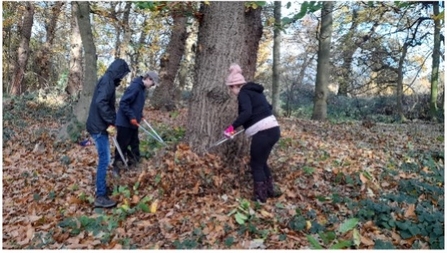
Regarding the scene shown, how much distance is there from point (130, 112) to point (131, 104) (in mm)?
236

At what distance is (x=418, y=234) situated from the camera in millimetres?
4113

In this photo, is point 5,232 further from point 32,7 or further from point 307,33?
point 307,33

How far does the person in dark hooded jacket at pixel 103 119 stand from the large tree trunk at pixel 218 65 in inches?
44.5

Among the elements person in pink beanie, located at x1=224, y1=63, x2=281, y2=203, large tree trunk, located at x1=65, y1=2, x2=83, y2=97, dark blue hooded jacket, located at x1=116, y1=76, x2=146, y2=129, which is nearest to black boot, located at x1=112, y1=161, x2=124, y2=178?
dark blue hooded jacket, located at x1=116, y1=76, x2=146, y2=129

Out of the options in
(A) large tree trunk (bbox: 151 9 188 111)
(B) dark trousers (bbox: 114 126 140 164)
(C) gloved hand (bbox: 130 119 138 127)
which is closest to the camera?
(C) gloved hand (bbox: 130 119 138 127)

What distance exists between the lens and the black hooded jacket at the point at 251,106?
4.70 metres

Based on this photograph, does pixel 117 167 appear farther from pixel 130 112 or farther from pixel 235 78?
pixel 235 78

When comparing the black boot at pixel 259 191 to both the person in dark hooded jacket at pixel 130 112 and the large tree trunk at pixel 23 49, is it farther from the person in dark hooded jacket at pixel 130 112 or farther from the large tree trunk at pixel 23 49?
the large tree trunk at pixel 23 49

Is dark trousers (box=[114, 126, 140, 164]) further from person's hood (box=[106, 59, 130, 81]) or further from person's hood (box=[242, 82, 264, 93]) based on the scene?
person's hood (box=[242, 82, 264, 93])

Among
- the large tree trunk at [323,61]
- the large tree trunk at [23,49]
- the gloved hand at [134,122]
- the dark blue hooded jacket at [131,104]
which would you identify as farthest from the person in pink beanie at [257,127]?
the large tree trunk at [23,49]

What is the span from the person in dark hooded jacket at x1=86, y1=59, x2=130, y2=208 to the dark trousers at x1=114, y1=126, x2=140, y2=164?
763 mm

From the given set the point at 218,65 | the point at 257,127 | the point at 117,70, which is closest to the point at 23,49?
the point at 117,70

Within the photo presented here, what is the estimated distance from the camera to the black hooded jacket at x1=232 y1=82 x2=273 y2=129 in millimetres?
4695

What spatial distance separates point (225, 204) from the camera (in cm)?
470
